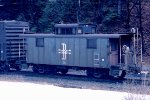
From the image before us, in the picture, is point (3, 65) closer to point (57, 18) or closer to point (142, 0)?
point (57, 18)

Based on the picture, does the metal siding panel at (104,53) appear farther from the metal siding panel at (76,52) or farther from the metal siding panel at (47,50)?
the metal siding panel at (47,50)

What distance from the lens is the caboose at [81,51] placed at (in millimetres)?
24531

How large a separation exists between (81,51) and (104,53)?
6.30 feet

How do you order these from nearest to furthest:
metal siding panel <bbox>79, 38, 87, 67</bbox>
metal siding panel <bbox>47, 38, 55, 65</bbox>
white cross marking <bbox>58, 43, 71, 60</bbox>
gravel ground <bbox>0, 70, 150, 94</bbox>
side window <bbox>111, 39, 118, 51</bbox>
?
gravel ground <bbox>0, 70, 150, 94</bbox> < side window <bbox>111, 39, 118, 51</bbox> < metal siding panel <bbox>79, 38, 87, 67</bbox> < white cross marking <bbox>58, 43, 71, 60</bbox> < metal siding panel <bbox>47, 38, 55, 65</bbox>

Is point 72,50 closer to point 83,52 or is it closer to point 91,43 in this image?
point 83,52

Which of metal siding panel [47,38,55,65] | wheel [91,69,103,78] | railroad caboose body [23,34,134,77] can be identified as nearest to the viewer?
railroad caboose body [23,34,134,77]

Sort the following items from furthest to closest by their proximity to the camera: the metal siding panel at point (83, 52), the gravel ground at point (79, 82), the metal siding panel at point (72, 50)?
the metal siding panel at point (72, 50), the metal siding panel at point (83, 52), the gravel ground at point (79, 82)

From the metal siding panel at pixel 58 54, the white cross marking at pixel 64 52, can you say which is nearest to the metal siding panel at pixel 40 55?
the metal siding panel at pixel 58 54

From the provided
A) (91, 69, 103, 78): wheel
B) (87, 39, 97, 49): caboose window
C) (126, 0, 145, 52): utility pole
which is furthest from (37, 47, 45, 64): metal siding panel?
(126, 0, 145, 52): utility pole

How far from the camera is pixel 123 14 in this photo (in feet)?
124

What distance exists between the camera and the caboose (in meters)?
24.5

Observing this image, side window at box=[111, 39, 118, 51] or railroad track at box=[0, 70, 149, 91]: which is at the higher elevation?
side window at box=[111, 39, 118, 51]

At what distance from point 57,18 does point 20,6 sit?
245 inches

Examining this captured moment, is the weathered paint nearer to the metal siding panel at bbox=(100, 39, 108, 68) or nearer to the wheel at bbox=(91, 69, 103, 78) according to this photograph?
the metal siding panel at bbox=(100, 39, 108, 68)
